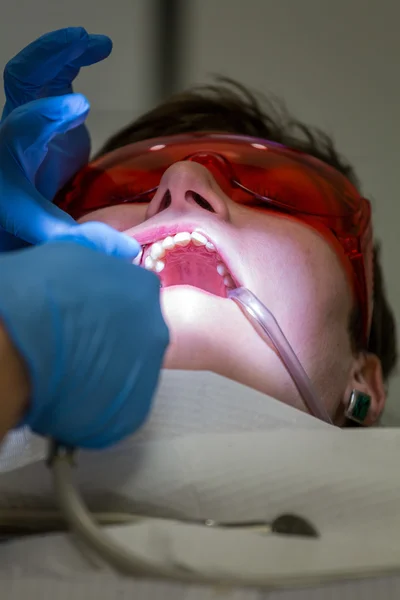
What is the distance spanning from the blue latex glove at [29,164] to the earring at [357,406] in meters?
0.54

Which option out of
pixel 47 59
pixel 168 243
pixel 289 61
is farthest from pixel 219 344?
pixel 289 61

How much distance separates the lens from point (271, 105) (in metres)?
1.55

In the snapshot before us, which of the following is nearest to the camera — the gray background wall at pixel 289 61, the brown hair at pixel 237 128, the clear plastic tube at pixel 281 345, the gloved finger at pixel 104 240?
the gloved finger at pixel 104 240

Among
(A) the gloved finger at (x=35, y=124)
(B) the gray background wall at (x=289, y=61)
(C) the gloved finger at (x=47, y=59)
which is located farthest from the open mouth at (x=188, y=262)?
(B) the gray background wall at (x=289, y=61)

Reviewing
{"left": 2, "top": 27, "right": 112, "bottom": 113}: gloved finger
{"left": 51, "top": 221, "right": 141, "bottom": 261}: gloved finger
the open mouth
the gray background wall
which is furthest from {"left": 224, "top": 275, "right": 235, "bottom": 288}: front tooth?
the gray background wall

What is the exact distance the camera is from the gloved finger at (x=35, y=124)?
0.92 meters

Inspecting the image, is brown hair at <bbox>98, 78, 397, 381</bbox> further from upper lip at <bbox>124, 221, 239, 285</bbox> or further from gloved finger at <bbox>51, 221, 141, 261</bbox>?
gloved finger at <bbox>51, 221, 141, 261</bbox>

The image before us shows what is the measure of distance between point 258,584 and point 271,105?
1.28 meters

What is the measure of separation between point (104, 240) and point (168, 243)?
0.66 ft

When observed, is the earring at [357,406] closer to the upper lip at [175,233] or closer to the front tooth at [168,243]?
the upper lip at [175,233]

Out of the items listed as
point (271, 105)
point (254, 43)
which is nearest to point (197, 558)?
point (271, 105)

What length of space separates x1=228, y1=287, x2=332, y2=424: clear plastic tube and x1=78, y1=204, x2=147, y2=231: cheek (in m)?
0.26

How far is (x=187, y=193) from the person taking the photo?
1003mm

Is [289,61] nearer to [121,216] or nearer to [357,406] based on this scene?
[121,216]
